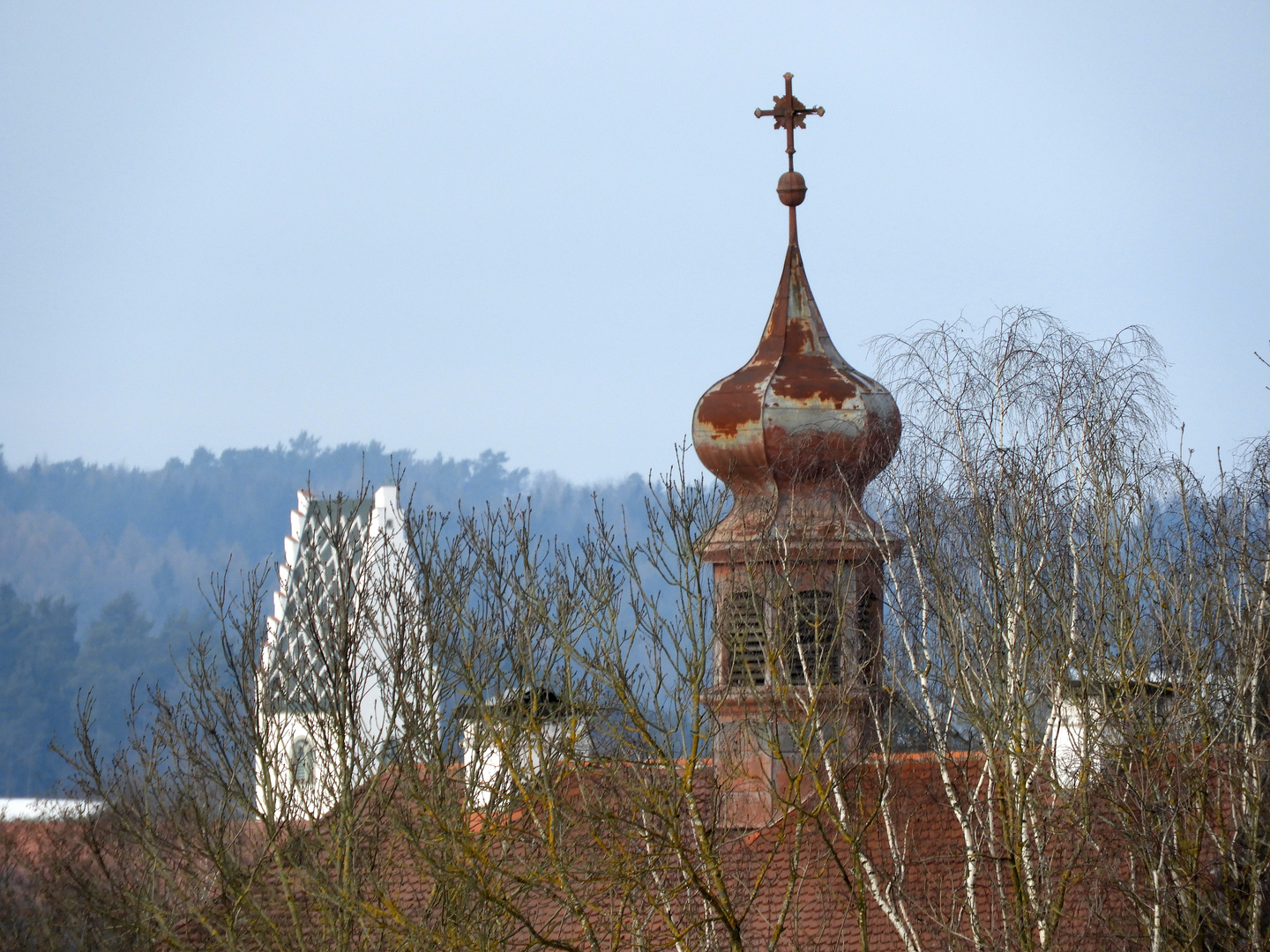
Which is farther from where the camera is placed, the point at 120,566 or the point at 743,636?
the point at 120,566

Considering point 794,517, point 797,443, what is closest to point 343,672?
point 794,517

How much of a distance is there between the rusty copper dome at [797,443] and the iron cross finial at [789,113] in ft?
9.18

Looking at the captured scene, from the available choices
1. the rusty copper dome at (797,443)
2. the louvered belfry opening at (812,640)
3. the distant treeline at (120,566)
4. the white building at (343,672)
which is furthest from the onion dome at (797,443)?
the distant treeline at (120,566)

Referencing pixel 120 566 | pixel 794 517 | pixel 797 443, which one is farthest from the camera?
pixel 120 566

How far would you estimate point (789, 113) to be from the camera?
20219 millimetres

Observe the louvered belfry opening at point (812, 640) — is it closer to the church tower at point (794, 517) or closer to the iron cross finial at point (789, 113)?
the church tower at point (794, 517)

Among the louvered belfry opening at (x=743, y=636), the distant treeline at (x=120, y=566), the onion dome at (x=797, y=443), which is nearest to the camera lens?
the louvered belfry opening at (x=743, y=636)

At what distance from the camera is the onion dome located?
18172mm

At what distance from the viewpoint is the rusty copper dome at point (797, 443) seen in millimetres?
18234

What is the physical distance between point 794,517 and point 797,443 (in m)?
0.75

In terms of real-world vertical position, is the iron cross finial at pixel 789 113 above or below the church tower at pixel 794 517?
above

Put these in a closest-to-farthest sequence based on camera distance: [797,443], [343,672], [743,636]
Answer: [343,672] < [743,636] < [797,443]

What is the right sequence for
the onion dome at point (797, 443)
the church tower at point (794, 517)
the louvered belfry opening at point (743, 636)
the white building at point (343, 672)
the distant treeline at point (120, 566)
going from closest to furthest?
1. the white building at point (343, 672)
2. the louvered belfry opening at point (743, 636)
3. the church tower at point (794, 517)
4. the onion dome at point (797, 443)
5. the distant treeline at point (120, 566)

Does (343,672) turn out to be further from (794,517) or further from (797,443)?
(797,443)
